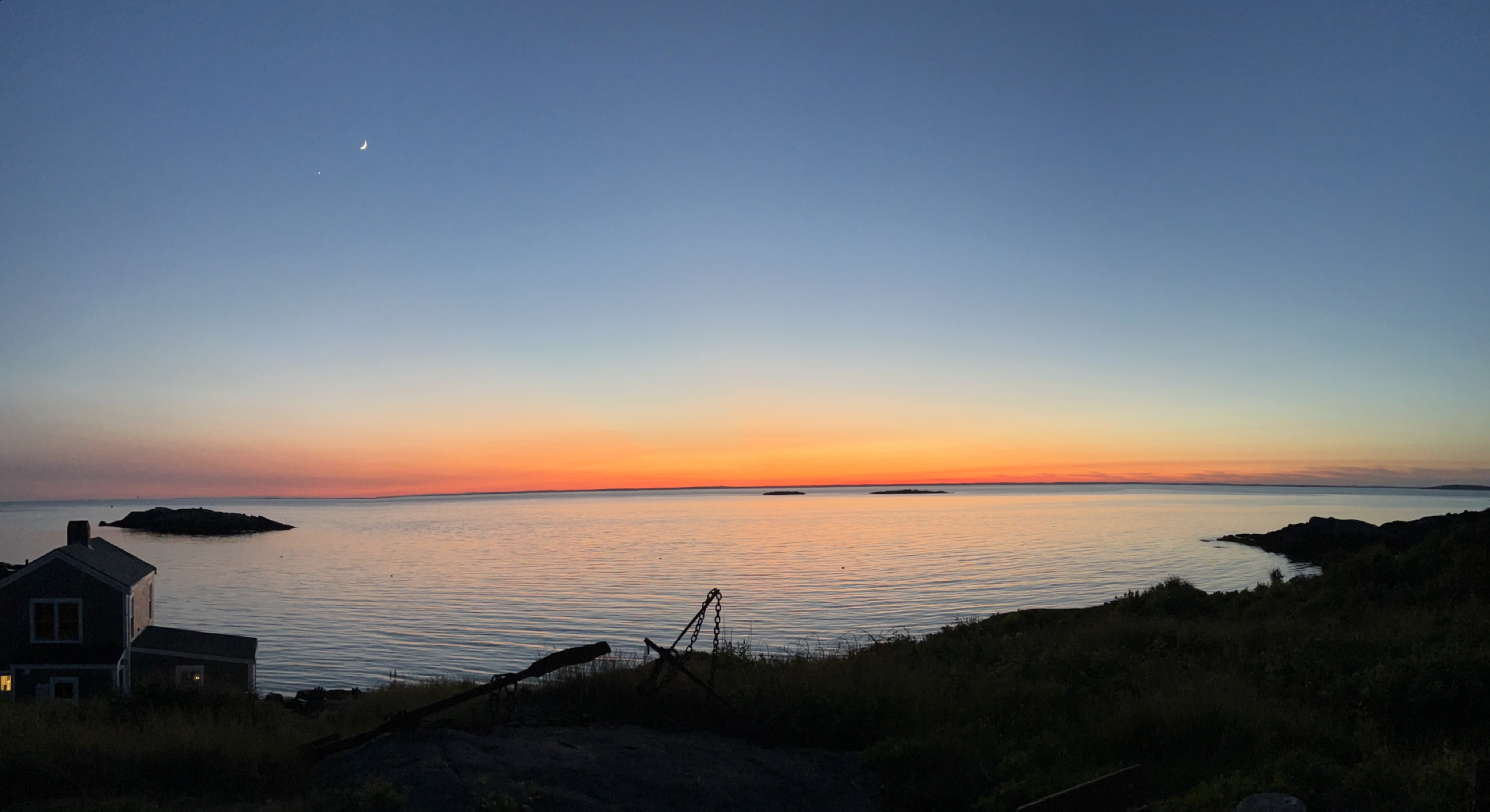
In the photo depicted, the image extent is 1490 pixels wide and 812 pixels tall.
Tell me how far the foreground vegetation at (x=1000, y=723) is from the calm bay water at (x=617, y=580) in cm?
1730

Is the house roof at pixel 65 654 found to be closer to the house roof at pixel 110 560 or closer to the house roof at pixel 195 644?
the house roof at pixel 195 644

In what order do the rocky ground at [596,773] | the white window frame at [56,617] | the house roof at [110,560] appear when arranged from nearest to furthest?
the rocky ground at [596,773] < the white window frame at [56,617] < the house roof at [110,560]

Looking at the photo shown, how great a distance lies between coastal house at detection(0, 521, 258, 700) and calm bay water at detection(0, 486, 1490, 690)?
14.3 ft

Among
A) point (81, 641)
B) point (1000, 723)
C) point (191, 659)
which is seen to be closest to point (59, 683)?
point (81, 641)

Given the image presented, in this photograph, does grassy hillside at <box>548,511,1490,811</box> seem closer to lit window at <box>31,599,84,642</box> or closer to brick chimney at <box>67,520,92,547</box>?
lit window at <box>31,599,84,642</box>

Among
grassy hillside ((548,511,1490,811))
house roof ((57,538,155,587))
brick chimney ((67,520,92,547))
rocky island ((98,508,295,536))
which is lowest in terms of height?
rocky island ((98,508,295,536))

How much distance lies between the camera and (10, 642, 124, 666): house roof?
24.9 meters

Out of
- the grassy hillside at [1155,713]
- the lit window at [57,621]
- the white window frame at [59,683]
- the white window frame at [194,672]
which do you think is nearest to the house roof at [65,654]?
the lit window at [57,621]

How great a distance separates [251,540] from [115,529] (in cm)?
5339

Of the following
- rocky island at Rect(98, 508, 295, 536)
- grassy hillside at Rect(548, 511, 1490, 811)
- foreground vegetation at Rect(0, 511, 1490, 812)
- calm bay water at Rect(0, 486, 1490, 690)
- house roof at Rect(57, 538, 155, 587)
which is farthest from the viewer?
rocky island at Rect(98, 508, 295, 536)

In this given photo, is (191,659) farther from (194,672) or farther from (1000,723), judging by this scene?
(1000,723)

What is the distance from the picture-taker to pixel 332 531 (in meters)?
126

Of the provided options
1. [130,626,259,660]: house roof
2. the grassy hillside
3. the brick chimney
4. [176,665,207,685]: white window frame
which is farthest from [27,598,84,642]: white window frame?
Answer: the grassy hillside

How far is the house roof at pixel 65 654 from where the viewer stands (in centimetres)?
2486
